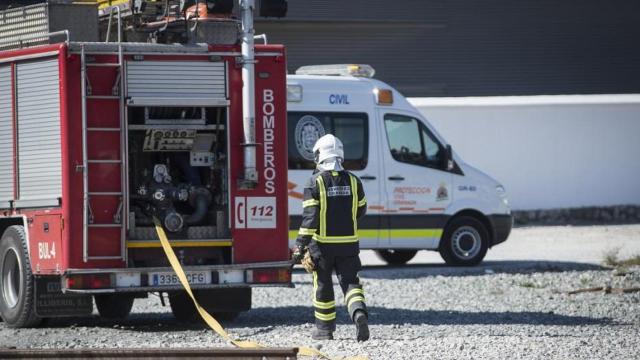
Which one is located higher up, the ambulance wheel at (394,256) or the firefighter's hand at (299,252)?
the firefighter's hand at (299,252)

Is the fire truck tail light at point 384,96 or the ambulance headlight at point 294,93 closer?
the ambulance headlight at point 294,93

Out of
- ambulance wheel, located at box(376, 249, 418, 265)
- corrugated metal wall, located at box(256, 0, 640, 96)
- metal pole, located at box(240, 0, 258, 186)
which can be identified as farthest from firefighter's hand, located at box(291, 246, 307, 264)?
corrugated metal wall, located at box(256, 0, 640, 96)

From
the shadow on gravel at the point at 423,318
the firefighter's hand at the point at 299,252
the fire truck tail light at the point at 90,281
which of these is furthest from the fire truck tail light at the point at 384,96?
the firefighter's hand at the point at 299,252

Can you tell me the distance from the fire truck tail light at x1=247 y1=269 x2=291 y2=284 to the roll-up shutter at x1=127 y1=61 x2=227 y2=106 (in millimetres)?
1701

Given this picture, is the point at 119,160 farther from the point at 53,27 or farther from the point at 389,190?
the point at 389,190

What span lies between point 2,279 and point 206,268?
7.88ft

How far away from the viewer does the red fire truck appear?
12578mm

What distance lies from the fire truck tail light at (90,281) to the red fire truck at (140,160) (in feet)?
0.04

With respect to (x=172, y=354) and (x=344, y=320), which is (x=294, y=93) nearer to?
(x=344, y=320)

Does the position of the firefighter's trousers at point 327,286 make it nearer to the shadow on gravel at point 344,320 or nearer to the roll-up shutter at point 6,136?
the shadow on gravel at point 344,320

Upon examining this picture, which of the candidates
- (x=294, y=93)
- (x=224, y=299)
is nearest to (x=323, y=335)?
(x=224, y=299)

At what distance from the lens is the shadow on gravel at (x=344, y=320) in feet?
44.9

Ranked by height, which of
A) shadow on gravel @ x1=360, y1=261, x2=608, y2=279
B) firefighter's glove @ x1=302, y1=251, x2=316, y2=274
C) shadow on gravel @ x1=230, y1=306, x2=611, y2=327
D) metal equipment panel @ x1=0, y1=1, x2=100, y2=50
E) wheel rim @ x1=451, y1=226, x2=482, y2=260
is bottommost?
shadow on gravel @ x1=230, y1=306, x2=611, y2=327

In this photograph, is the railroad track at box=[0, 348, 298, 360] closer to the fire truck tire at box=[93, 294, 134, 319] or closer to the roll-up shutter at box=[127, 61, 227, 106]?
the roll-up shutter at box=[127, 61, 227, 106]
